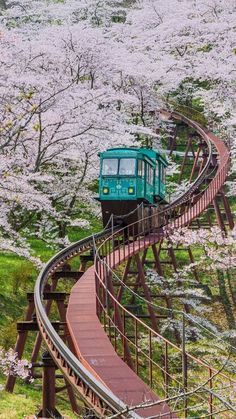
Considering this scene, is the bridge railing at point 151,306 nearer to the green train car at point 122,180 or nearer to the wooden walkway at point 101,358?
the wooden walkway at point 101,358

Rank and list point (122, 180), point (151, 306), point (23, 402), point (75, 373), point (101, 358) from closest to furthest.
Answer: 1. point (75, 373)
2. point (101, 358)
3. point (23, 402)
4. point (151, 306)
5. point (122, 180)

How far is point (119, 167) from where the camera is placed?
2297cm

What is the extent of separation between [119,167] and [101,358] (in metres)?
13.8

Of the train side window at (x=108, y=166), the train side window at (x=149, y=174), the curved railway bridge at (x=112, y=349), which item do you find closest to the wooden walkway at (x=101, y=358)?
the curved railway bridge at (x=112, y=349)

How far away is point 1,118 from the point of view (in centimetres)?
1731

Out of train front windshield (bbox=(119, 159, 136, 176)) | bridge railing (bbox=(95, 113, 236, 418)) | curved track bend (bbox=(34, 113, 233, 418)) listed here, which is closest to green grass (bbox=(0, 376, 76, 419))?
curved track bend (bbox=(34, 113, 233, 418))

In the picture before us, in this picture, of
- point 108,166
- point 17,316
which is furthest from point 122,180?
point 17,316

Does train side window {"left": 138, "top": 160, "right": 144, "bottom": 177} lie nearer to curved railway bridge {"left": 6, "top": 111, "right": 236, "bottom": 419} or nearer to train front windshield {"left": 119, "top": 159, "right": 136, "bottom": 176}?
train front windshield {"left": 119, "top": 159, "right": 136, "bottom": 176}

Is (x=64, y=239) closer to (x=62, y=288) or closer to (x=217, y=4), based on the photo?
(x=62, y=288)

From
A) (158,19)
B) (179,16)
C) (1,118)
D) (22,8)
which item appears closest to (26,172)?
(1,118)

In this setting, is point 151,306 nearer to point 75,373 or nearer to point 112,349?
point 112,349

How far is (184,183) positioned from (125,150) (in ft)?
36.8

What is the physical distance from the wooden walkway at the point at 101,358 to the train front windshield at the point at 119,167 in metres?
9.38

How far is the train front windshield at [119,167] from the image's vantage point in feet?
74.7
